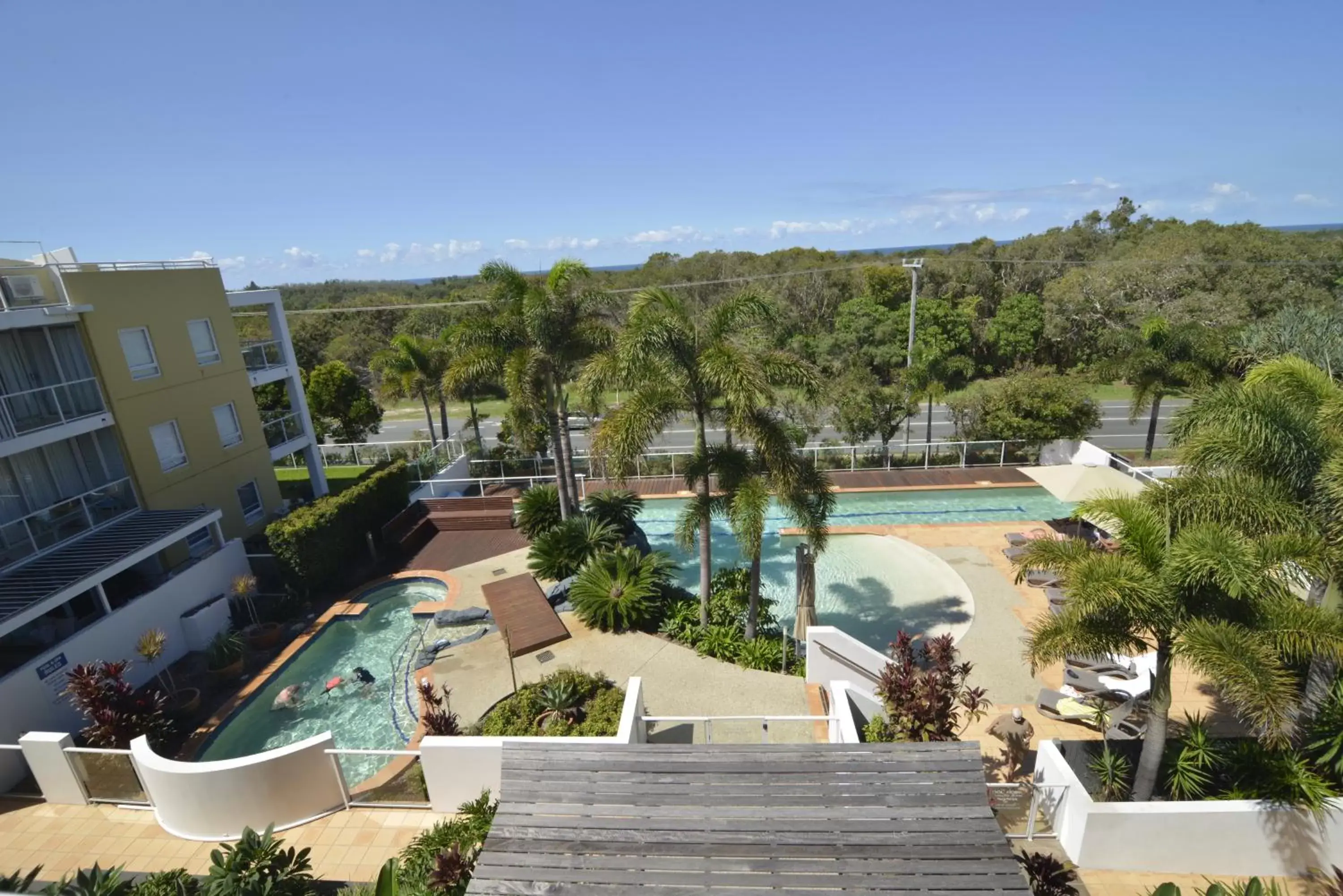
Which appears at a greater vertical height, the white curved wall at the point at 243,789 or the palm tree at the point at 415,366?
the palm tree at the point at 415,366

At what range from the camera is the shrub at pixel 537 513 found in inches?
707

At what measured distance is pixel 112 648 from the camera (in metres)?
12.1

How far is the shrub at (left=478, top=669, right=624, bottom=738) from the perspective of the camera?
9.91 meters

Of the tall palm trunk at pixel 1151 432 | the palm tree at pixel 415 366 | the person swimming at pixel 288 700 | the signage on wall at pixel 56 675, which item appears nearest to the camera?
the signage on wall at pixel 56 675

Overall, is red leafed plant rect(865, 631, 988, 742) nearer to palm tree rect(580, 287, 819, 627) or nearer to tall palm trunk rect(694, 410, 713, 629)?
tall palm trunk rect(694, 410, 713, 629)

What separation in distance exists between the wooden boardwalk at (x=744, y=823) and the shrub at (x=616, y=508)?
10.0m

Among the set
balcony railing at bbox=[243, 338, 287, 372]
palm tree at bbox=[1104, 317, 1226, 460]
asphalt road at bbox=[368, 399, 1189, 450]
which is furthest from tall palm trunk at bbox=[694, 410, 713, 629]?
palm tree at bbox=[1104, 317, 1226, 460]

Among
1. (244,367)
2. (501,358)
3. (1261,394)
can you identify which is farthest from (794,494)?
(244,367)

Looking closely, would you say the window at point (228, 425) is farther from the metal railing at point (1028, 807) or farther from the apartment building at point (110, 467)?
the metal railing at point (1028, 807)

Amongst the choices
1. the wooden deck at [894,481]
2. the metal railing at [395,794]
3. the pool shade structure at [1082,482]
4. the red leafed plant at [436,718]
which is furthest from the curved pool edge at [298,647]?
the pool shade structure at [1082,482]

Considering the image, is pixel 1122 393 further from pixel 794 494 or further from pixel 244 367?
pixel 244 367

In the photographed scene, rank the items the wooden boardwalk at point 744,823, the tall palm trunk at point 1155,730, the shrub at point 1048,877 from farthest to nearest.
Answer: the tall palm trunk at point 1155,730 < the shrub at point 1048,877 < the wooden boardwalk at point 744,823

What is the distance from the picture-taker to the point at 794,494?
1136 cm

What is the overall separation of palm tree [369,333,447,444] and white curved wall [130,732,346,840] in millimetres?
17795
